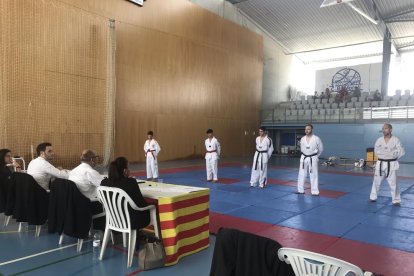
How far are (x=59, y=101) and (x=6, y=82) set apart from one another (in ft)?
5.52

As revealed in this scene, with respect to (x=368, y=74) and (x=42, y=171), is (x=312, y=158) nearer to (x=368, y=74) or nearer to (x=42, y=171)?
(x=42, y=171)

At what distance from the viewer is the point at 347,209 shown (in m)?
6.54

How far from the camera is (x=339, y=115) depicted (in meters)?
20.1

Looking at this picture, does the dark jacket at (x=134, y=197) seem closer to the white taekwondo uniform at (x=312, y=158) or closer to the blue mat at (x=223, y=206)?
the blue mat at (x=223, y=206)

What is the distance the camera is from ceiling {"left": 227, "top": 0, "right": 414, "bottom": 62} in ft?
59.5

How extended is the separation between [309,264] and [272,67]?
2348 centimetres

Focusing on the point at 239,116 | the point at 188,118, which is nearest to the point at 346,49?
the point at 239,116

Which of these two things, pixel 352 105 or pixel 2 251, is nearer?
pixel 2 251

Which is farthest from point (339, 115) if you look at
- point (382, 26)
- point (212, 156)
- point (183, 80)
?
point (212, 156)

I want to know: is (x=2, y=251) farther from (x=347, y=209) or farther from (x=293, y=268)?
(x=347, y=209)

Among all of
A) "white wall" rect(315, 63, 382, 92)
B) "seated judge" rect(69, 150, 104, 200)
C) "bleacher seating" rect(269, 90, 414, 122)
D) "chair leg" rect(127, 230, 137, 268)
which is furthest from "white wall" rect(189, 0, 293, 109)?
"chair leg" rect(127, 230, 137, 268)

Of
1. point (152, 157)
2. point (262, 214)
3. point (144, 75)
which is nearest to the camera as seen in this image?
point (262, 214)

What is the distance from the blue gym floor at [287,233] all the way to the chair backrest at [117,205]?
450 mm

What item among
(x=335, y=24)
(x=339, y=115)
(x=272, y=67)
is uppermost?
(x=335, y=24)
